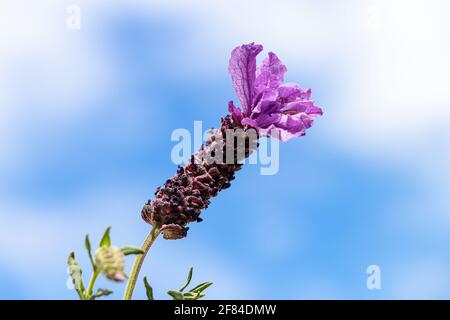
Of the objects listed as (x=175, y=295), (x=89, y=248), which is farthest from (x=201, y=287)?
(x=89, y=248)

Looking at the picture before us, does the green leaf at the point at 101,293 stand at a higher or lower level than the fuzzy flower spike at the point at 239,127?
lower

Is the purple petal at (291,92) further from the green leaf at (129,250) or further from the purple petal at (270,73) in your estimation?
the green leaf at (129,250)

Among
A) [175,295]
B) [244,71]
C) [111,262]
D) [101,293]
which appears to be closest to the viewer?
[111,262]

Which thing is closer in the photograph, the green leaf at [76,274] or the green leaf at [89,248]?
the green leaf at [89,248]

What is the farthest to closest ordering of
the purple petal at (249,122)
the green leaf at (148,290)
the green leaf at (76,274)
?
the purple petal at (249,122), the green leaf at (148,290), the green leaf at (76,274)

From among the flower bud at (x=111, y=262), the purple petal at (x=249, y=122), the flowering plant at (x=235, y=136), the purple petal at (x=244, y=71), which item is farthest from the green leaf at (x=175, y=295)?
the purple petal at (x=244, y=71)

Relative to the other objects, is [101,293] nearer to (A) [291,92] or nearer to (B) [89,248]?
(B) [89,248]
